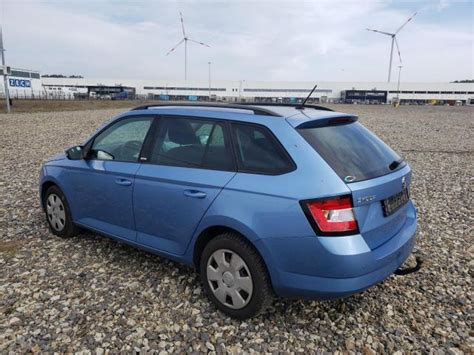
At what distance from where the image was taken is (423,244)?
4.84m

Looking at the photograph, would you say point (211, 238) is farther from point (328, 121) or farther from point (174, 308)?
point (328, 121)

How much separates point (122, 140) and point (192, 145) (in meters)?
1.14

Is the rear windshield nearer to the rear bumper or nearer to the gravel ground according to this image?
the rear bumper

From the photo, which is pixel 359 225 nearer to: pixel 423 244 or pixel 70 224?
pixel 423 244

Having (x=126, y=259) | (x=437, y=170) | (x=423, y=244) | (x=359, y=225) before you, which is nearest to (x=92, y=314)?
(x=126, y=259)

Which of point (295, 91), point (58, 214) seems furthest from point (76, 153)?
point (295, 91)

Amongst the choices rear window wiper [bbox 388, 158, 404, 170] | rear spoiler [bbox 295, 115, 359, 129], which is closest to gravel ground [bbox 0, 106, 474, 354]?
rear window wiper [bbox 388, 158, 404, 170]

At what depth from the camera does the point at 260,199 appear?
2.83 m

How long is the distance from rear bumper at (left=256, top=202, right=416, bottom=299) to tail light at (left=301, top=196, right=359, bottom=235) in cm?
6

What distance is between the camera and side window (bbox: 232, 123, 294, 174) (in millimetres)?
2902

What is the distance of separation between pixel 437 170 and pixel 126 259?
27.1 ft

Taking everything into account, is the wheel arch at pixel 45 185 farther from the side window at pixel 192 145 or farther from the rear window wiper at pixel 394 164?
the rear window wiper at pixel 394 164

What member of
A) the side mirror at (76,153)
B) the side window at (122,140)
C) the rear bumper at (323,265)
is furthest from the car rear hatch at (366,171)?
the side mirror at (76,153)

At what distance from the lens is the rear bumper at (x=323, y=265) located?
2.65m
